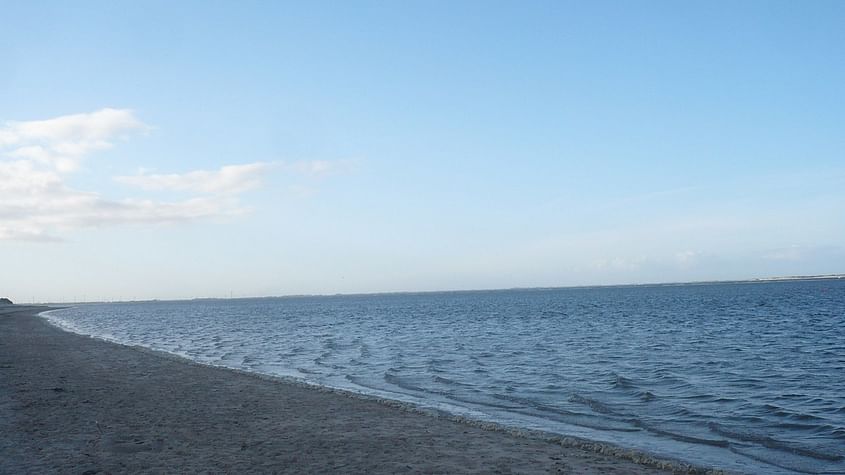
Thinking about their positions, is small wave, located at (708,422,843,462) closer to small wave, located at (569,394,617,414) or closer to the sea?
the sea

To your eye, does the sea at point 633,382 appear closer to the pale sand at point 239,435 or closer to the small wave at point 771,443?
the small wave at point 771,443

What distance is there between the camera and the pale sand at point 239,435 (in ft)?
35.7

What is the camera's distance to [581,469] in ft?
35.5

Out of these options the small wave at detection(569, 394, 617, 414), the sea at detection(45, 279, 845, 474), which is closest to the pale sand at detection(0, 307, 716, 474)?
the sea at detection(45, 279, 845, 474)

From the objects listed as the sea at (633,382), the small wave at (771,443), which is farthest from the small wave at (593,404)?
the small wave at (771,443)

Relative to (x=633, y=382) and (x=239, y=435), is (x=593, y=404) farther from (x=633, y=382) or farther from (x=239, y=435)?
(x=239, y=435)

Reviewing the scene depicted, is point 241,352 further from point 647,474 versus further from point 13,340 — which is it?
point 647,474

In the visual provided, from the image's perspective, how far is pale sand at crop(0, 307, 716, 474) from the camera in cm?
1087

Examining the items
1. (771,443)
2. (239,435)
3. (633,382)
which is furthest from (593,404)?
(239,435)

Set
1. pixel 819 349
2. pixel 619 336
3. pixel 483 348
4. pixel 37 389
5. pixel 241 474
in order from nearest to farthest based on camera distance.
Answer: pixel 241 474, pixel 37 389, pixel 819 349, pixel 483 348, pixel 619 336

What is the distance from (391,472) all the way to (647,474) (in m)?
4.13

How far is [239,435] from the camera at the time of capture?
1326cm

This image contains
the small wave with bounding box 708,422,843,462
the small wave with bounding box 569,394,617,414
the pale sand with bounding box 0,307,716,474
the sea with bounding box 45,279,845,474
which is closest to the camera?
the pale sand with bounding box 0,307,716,474

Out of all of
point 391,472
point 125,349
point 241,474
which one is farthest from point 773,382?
point 125,349
